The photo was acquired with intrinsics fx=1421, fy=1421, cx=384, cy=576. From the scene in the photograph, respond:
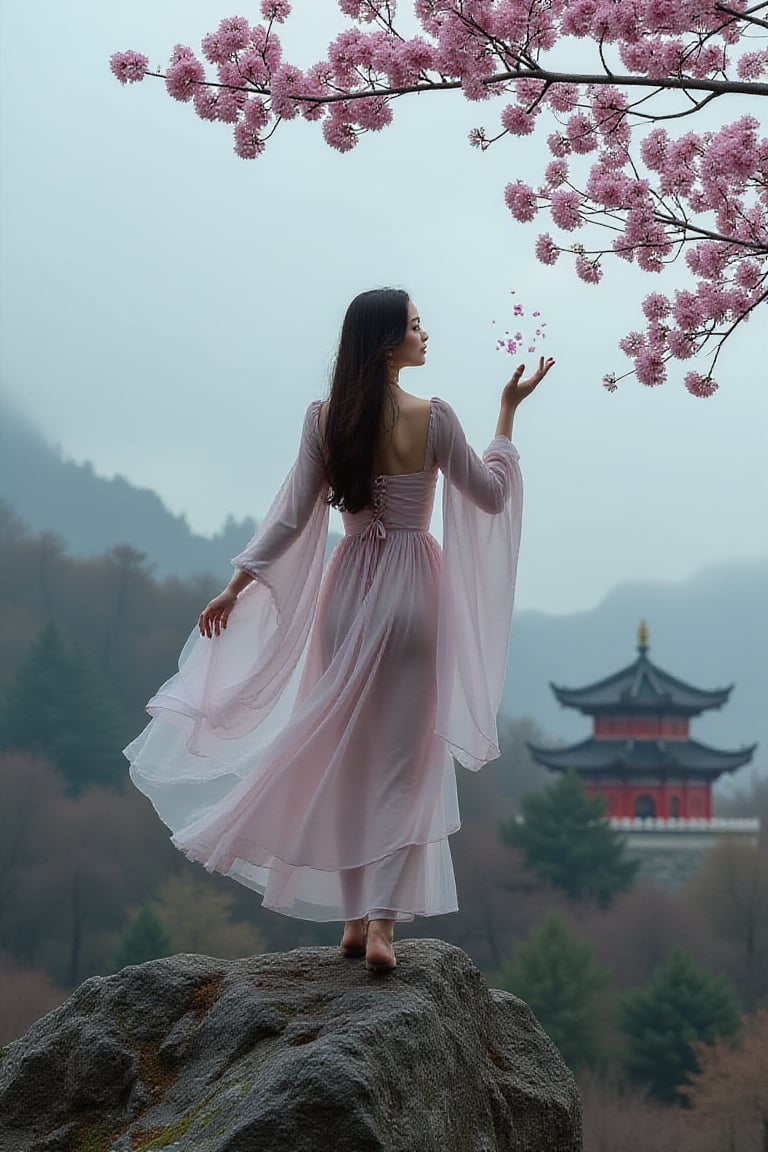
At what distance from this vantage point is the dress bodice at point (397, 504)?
3.00 meters

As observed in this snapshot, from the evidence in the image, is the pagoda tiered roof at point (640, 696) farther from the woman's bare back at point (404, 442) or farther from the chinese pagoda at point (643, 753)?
the woman's bare back at point (404, 442)

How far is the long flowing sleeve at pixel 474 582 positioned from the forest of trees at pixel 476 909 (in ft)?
60.4

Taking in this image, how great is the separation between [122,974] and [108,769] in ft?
95.2

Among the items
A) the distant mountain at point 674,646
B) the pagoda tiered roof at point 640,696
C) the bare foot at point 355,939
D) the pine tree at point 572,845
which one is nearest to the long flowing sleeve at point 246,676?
the bare foot at point 355,939

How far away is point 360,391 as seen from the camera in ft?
9.82

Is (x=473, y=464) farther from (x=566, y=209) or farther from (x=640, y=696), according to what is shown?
(x=640, y=696)

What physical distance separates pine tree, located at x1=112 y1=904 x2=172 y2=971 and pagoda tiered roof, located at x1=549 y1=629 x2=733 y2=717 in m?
10.6

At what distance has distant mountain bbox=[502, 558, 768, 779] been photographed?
69.9 m

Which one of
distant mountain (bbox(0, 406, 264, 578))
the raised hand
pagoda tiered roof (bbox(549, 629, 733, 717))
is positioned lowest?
the raised hand

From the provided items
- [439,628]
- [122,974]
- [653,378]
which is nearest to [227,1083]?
[122,974]

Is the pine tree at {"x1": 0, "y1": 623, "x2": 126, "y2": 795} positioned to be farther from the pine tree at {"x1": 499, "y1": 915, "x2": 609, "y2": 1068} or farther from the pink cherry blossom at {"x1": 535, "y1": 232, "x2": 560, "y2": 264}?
the pink cherry blossom at {"x1": 535, "y1": 232, "x2": 560, "y2": 264}

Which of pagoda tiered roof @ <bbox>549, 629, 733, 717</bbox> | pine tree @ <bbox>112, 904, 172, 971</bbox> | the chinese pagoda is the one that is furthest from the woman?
the chinese pagoda

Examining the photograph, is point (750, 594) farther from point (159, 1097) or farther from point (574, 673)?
point (159, 1097)

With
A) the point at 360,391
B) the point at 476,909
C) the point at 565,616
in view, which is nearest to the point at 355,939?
the point at 360,391
